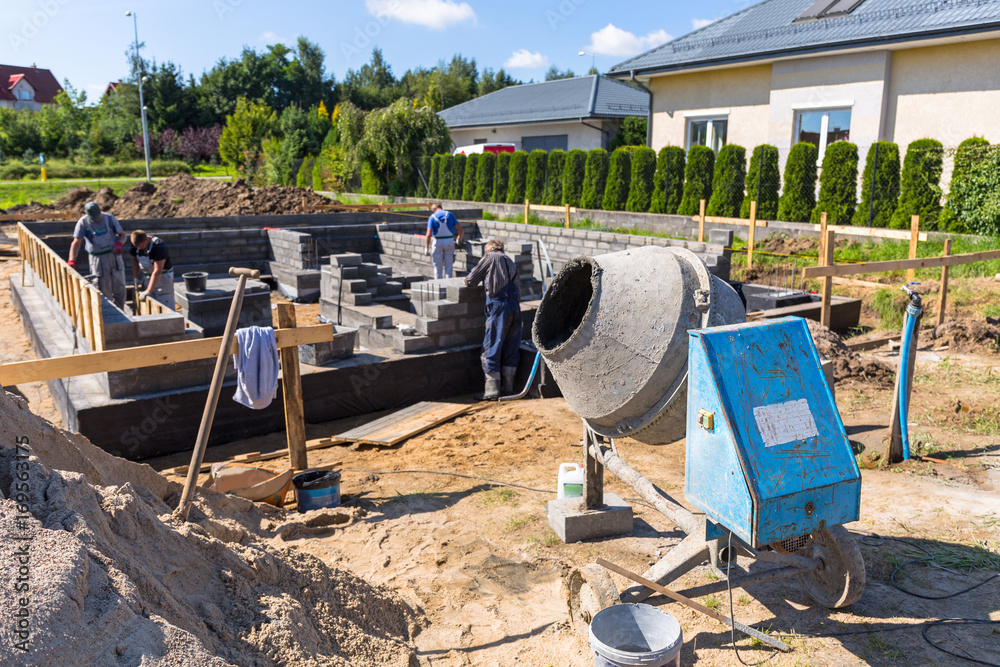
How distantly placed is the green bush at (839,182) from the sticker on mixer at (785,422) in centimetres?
1344

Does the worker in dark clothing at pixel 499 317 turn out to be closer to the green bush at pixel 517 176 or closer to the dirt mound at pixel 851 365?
the dirt mound at pixel 851 365

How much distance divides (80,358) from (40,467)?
192 centimetres

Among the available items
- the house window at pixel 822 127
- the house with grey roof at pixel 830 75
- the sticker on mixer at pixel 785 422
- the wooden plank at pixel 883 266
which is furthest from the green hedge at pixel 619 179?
the sticker on mixer at pixel 785 422

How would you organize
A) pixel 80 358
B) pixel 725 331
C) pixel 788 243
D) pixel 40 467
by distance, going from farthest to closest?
pixel 788 243 < pixel 80 358 < pixel 725 331 < pixel 40 467

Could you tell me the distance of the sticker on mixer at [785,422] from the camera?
3.01 metres

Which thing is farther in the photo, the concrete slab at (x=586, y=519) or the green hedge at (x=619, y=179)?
the green hedge at (x=619, y=179)

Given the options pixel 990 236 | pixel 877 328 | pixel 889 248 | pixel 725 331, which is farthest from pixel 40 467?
pixel 990 236

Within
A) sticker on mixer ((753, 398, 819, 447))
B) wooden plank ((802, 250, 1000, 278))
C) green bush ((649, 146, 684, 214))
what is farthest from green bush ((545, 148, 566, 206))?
sticker on mixer ((753, 398, 819, 447))

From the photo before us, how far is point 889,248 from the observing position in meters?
13.2

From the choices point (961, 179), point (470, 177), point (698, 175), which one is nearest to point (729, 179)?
point (698, 175)

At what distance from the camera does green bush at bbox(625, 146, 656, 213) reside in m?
18.7

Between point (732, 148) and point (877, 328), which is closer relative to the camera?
point (877, 328)

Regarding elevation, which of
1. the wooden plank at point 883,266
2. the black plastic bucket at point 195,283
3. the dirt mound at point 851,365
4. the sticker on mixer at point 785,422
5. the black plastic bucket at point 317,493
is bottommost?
the black plastic bucket at point 317,493

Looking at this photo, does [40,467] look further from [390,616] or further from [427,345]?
[427,345]
